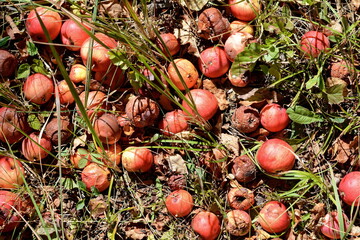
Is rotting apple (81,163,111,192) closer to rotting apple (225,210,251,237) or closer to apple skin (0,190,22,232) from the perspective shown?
apple skin (0,190,22,232)

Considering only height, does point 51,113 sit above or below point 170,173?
above

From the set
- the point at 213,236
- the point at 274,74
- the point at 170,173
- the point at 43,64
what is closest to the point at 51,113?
the point at 43,64

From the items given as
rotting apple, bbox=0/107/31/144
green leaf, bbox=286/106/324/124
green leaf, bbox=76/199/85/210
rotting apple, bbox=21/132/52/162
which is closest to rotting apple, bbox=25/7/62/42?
rotting apple, bbox=0/107/31/144

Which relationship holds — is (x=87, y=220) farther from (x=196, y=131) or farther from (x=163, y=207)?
(x=196, y=131)

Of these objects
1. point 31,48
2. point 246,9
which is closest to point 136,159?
point 31,48

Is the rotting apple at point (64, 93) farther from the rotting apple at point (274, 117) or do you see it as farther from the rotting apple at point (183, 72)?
the rotting apple at point (274, 117)
